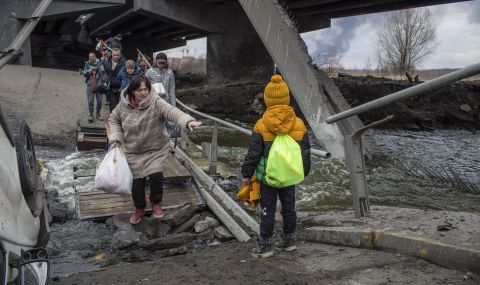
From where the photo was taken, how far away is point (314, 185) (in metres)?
8.95

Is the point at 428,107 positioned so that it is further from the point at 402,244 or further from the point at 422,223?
the point at 402,244

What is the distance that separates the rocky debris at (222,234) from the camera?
17.3 ft

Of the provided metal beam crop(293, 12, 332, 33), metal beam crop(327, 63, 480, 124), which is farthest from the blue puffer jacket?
metal beam crop(293, 12, 332, 33)

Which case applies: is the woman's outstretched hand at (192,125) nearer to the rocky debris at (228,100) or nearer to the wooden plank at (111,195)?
the wooden plank at (111,195)

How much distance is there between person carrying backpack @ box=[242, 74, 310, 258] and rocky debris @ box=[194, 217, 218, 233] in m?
1.30

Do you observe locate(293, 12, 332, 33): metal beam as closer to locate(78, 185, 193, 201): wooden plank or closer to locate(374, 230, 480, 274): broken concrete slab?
locate(78, 185, 193, 201): wooden plank

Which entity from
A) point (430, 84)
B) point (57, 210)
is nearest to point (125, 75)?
point (57, 210)

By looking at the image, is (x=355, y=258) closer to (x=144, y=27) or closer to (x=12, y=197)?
(x=12, y=197)

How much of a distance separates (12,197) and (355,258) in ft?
8.11

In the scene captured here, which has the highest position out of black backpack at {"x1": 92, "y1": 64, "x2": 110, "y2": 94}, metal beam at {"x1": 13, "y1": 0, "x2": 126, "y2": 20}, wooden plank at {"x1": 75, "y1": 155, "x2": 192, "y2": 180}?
metal beam at {"x1": 13, "y1": 0, "x2": 126, "y2": 20}

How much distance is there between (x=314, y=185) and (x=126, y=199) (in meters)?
3.84

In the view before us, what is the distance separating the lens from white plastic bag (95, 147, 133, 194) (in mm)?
4832

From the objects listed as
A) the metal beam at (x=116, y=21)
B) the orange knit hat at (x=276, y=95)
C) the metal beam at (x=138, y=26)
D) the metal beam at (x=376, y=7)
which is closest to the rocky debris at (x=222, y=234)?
the orange knit hat at (x=276, y=95)

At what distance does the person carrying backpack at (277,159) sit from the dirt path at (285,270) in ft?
0.81
